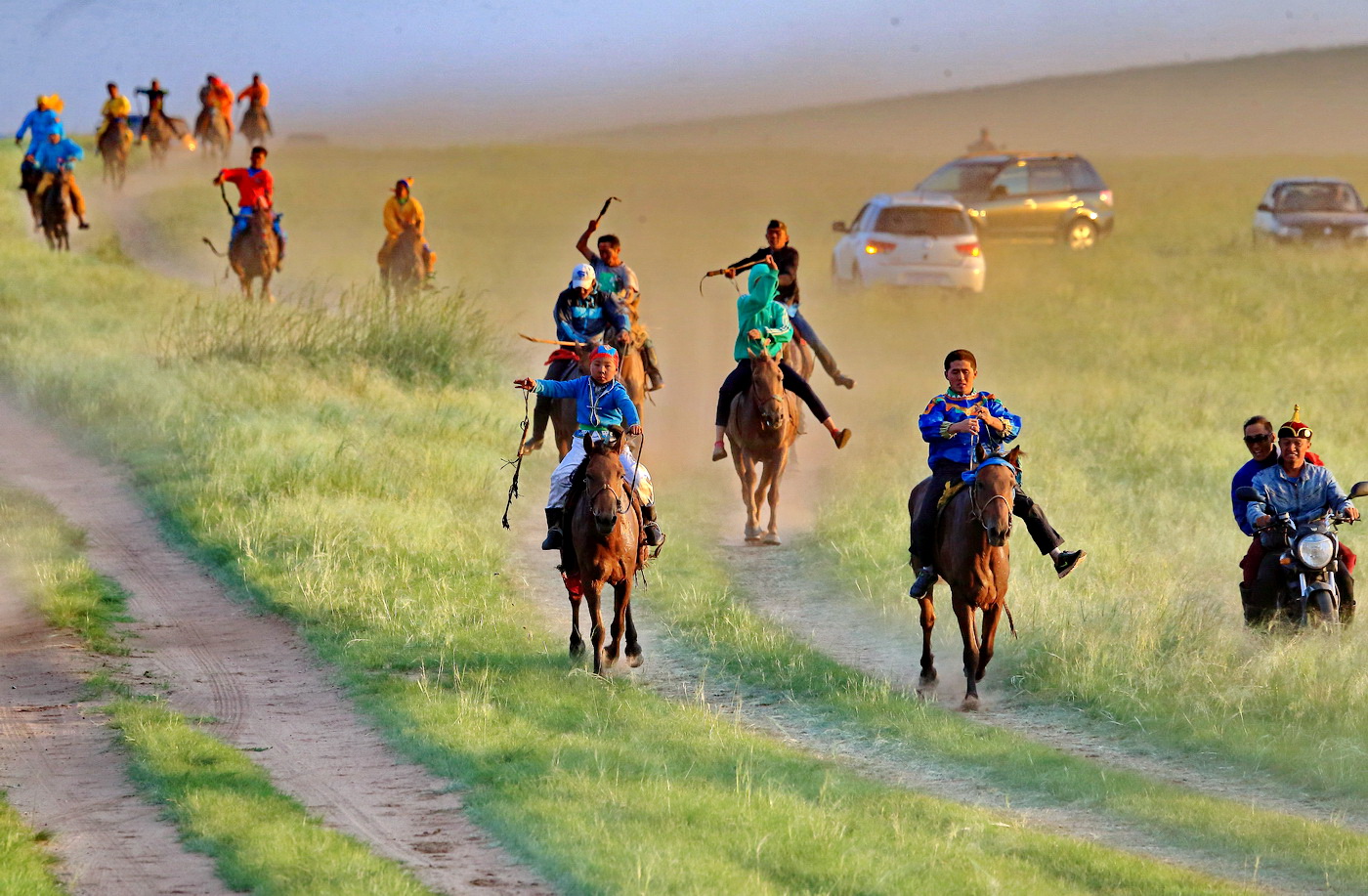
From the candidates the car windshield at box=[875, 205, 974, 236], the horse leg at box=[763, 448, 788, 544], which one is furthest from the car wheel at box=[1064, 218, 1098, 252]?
the horse leg at box=[763, 448, 788, 544]

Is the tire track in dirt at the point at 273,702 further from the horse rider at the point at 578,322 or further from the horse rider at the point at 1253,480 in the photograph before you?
the horse rider at the point at 1253,480

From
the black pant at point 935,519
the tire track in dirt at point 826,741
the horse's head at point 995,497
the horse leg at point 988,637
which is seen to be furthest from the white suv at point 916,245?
the horse's head at point 995,497

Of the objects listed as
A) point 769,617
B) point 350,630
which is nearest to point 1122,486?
point 769,617

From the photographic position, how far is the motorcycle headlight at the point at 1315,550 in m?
11.2

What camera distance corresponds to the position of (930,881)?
7.69 m

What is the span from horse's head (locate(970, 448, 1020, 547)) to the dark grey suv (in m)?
25.6

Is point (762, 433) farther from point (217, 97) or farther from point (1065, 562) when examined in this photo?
point (217, 97)

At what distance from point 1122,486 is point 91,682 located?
10.9 m

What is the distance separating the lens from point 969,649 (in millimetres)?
10836

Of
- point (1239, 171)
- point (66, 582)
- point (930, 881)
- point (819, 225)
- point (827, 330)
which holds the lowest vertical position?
point (930, 881)

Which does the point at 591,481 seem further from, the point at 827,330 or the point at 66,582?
the point at 827,330

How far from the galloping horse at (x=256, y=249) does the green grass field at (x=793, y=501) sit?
1.14 metres

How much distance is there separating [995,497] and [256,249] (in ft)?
67.0

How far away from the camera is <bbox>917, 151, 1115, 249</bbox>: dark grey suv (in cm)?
3562
